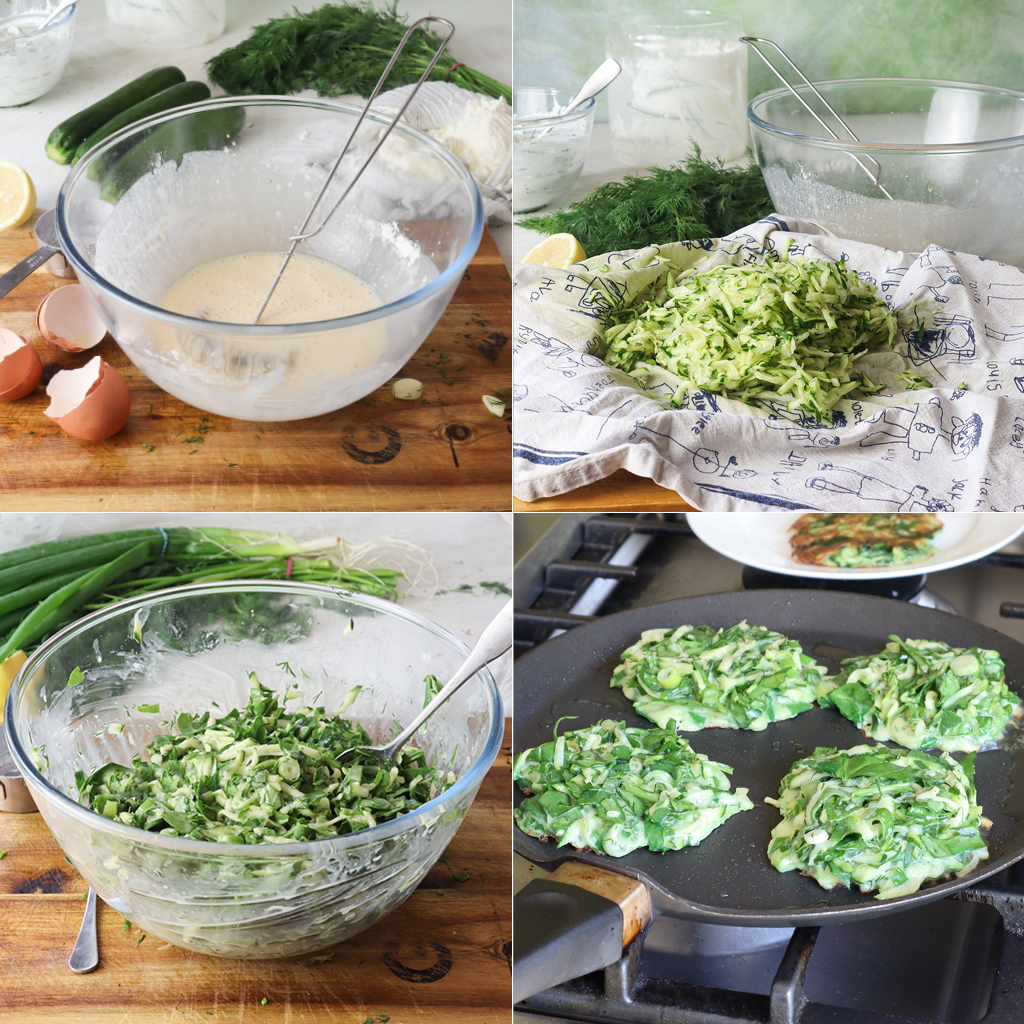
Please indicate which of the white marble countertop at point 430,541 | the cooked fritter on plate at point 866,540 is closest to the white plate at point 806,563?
the cooked fritter on plate at point 866,540

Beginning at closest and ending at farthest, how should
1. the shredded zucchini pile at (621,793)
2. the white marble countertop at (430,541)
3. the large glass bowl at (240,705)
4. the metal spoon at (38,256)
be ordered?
the large glass bowl at (240,705)
the shredded zucchini pile at (621,793)
the metal spoon at (38,256)
the white marble countertop at (430,541)

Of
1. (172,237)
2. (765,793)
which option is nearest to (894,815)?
(765,793)

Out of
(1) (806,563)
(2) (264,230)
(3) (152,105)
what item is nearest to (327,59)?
(3) (152,105)

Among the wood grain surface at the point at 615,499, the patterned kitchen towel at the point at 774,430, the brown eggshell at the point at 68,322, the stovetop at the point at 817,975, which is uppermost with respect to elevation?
the brown eggshell at the point at 68,322

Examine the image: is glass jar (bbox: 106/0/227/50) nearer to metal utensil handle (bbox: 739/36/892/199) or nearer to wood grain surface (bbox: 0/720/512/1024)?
metal utensil handle (bbox: 739/36/892/199)

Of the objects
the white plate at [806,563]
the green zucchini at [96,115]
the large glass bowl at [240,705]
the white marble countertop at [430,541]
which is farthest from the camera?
the green zucchini at [96,115]

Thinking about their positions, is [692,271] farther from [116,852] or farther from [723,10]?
[116,852]

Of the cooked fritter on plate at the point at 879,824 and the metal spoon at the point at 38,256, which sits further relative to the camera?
the metal spoon at the point at 38,256

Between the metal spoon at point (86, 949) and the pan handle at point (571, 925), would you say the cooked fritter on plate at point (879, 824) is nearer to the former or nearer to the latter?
the pan handle at point (571, 925)
